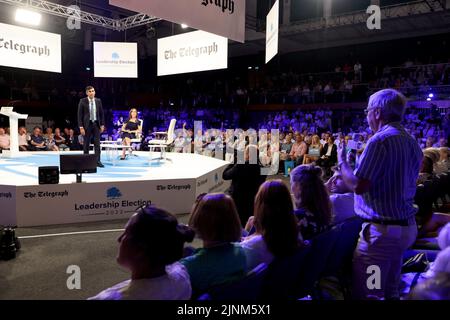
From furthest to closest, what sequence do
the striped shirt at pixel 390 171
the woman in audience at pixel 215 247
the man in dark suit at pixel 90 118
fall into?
1. the man in dark suit at pixel 90 118
2. the striped shirt at pixel 390 171
3. the woman in audience at pixel 215 247

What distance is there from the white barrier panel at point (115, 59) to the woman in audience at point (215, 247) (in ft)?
28.1

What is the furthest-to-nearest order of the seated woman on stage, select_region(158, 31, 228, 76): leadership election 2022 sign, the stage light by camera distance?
the seated woman on stage → the stage light → select_region(158, 31, 228, 76): leadership election 2022 sign

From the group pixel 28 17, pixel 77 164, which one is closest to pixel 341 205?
pixel 77 164

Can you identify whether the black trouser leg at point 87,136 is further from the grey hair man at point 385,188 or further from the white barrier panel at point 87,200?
the grey hair man at point 385,188

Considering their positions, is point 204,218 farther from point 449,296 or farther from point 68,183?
point 68,183

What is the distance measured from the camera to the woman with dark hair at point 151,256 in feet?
4.27

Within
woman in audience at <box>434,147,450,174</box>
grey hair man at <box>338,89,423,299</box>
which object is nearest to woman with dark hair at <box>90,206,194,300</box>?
grey hair man at <box>338,89,423,299</box>

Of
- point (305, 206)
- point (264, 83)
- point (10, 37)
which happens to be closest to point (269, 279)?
point (305, 206)

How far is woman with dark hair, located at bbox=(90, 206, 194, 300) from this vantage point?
4.27ft

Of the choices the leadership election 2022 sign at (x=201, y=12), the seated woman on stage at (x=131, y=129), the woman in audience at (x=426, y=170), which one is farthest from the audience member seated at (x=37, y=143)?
the woman in audience at (x=426, y=170)

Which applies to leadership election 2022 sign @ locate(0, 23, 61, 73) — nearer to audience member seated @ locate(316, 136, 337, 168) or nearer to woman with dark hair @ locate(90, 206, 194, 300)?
audience member seated @ locate(316, 136, 337, 168)

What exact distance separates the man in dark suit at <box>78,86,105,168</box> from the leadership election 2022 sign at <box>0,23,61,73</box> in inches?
64.2

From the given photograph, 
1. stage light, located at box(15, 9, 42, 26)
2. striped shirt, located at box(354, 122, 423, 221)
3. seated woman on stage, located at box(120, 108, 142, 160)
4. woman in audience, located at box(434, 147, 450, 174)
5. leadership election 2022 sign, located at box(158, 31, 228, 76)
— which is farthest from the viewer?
seated woman on stage, located at box(120, 108, 142, 160)

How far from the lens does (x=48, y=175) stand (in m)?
4.44
